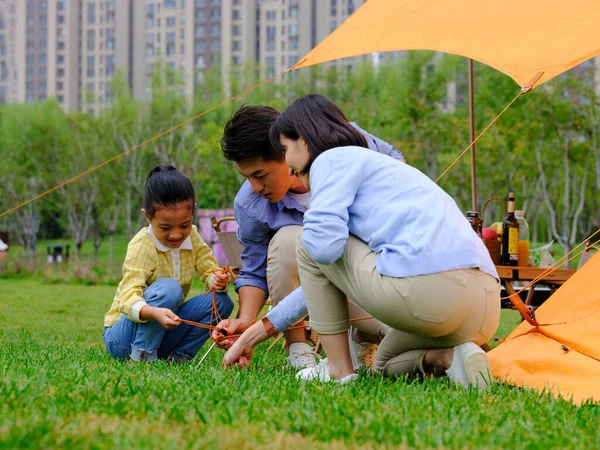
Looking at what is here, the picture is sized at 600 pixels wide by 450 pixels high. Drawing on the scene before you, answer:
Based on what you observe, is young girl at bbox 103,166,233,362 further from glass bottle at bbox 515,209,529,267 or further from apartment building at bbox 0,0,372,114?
apartment building at bbox 0,0,372,114

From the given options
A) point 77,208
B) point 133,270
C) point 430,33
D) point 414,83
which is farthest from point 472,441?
point 77,208

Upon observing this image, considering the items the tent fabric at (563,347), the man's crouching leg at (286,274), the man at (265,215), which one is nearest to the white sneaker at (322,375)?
the man at (265,215)

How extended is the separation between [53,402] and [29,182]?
3320 cm

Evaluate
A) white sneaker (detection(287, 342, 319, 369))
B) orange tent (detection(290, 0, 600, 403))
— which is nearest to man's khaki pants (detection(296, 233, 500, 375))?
orange tent (detection(290, 0, 600, 403))

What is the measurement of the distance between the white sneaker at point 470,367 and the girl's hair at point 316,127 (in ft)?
2.42

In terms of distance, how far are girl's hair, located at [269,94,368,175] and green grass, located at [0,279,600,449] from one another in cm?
75

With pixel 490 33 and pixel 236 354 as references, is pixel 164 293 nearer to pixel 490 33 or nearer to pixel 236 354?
pixel 236 354

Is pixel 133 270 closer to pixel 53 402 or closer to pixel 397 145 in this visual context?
pixel 53 402

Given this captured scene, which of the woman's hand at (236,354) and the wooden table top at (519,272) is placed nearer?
the woman's hand at (236,354)

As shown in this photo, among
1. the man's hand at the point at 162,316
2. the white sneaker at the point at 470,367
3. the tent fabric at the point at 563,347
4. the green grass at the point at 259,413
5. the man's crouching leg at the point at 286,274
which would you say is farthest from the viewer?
the man's crouching leg at the point at 286,274

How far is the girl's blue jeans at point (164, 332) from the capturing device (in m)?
3.15

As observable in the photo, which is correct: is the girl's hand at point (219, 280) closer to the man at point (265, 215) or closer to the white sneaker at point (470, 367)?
the man at point (265, 215)

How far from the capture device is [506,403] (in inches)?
89.7

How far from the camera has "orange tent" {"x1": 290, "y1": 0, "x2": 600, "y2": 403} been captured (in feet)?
9.70
